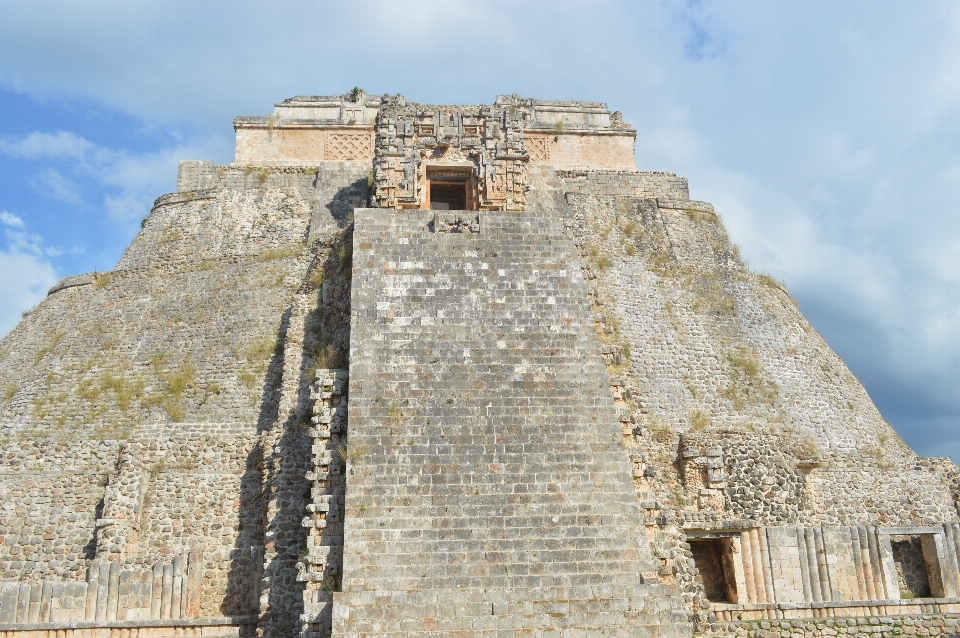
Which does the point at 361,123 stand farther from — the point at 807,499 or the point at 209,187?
the point at 807,499

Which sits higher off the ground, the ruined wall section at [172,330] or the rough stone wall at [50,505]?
the ruined wall section at [172,330]

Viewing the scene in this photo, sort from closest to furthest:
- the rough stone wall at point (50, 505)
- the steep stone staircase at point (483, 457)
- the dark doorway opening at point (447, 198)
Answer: the steep stone staircase at point (483, 457) → the rough stone wall at point (50, 505) → the dark doorway opening at point (447, 198)

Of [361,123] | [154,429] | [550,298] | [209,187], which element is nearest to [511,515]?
[550,298]

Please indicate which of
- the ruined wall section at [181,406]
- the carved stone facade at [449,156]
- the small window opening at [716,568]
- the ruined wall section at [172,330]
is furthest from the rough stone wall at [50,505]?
the small window opening at [716,568]

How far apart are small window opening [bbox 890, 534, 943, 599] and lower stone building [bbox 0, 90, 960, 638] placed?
6 centimetres

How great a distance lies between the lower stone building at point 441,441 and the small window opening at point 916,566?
6 centimetres

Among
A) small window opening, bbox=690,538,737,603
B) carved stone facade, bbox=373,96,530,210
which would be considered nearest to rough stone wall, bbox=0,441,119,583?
carved stone facade, bbox=373,96,530,210

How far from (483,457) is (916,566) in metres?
9.83

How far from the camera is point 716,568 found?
1558 cm

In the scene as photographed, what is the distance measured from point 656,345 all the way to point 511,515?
1046 cm

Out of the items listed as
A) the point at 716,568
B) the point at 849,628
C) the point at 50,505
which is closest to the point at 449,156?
the point at 716,568

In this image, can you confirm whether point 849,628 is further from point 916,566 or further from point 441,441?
point 441,441

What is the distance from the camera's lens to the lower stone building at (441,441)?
1091cm

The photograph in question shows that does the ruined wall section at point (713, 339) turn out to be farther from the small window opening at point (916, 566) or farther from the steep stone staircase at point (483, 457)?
the steep stone staircase at point (483, 457)
